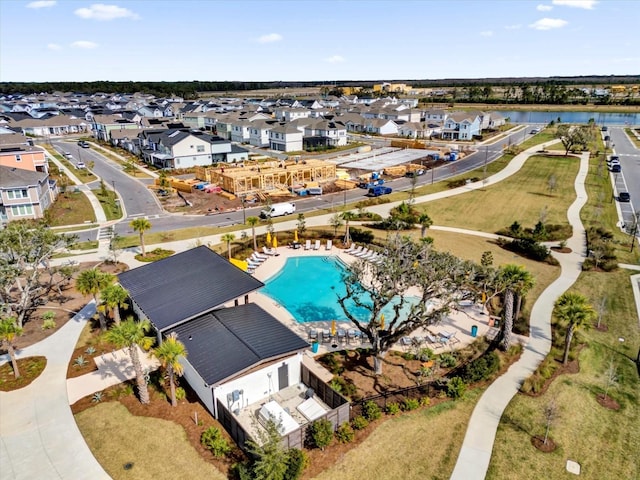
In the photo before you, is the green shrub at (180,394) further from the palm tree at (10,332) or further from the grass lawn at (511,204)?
the grass lawn at (511,204)

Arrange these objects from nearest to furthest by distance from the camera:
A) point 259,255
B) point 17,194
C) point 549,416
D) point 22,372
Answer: point 549,416 → point 22,372 → point 259,255 → point 17,194

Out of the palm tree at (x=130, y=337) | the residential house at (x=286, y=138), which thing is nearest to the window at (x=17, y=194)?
the palm tree at (x=130, y=337)

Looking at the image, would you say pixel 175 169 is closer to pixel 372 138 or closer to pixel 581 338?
pixel 372 138

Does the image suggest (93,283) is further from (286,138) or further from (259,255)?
(286,138)

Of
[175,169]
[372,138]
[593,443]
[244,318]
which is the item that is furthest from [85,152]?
[593,443]

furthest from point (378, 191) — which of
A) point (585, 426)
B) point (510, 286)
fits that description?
point (585, 426)

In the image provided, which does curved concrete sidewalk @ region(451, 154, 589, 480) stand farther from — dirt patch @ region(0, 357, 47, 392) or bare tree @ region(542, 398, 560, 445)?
dirt patch @ region(0, 357, 47, 392)
